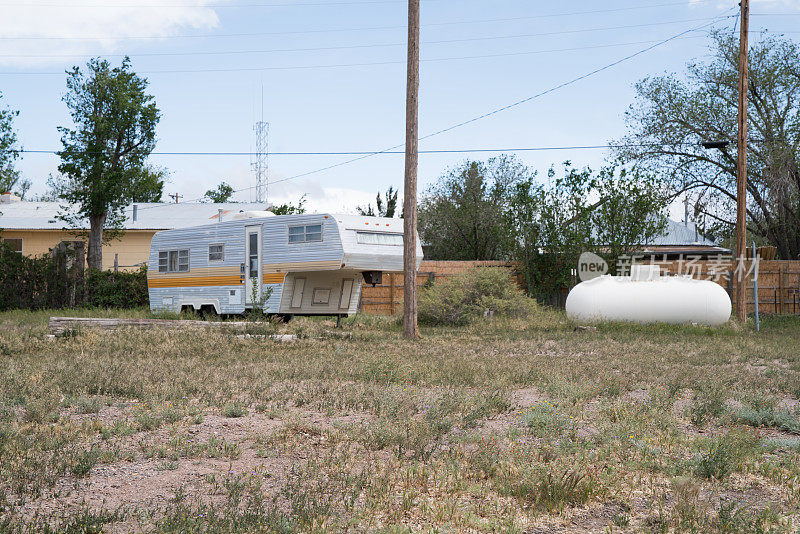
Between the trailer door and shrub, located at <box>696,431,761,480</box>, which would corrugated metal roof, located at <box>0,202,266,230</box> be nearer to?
the trailer door

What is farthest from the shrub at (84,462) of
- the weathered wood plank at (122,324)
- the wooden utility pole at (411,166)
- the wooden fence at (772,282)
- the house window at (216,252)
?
A: the wooden fence at (772,282)

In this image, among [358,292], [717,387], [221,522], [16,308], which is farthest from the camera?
[16,308]

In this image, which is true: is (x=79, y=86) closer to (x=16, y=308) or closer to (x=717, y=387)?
(x=16, y=308)

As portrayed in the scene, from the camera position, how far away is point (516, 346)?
14.8 metres

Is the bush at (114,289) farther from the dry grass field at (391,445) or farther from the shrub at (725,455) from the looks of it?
the shrub at (725,455)

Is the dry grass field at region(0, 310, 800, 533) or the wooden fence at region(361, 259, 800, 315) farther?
the wooden fence at region(361, 259, 800, 315)

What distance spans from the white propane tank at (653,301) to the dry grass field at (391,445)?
7.81 meters

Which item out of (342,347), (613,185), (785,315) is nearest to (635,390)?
(342,347)

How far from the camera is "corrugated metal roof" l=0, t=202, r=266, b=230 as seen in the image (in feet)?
114

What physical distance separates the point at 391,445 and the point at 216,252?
50.0 ft

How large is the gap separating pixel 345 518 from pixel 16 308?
25.0 meters

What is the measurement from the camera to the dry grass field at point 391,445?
429cm

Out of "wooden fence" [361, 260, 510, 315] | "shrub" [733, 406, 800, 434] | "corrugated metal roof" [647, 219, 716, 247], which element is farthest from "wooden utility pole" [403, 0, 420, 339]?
"corrugated metal roof" [647, 219, 716, 247]

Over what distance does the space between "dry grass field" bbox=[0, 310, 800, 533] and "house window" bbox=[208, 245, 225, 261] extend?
8.45 metres
